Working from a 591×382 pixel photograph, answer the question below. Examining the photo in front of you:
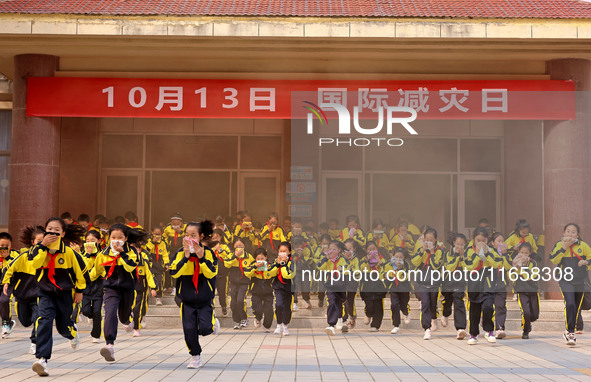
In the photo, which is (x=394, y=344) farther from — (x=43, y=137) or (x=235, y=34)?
(x=43, y=137)

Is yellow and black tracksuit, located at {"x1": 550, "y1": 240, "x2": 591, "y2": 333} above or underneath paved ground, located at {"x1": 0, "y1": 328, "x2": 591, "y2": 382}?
above

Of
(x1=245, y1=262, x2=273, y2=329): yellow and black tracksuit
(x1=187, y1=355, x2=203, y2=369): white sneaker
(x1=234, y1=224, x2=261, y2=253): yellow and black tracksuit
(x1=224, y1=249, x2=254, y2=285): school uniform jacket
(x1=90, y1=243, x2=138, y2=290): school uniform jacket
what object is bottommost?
(x1=187, y1=355, x2=203, y2=369): white sneaker

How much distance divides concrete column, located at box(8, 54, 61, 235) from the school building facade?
0.03 meters

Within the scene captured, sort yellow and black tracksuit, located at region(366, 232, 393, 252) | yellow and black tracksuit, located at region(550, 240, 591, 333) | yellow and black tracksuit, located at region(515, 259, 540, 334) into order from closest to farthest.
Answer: yellow and black tracksuit, located at region(550, 240, 591, 333) < yellow and black tracksuit, located at region(515, 259, 540, 334) < yellow and black tracksuit, located at region(366, 232, 393, 252)

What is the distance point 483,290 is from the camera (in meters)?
14.0

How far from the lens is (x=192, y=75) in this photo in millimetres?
18672

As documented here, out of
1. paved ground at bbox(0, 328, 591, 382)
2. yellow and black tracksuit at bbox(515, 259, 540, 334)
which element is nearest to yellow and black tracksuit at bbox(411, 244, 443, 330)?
paved ground at bbox(0, 328, 591, 382)

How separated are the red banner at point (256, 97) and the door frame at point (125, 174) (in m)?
5.15

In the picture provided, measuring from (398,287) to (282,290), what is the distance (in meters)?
2.39

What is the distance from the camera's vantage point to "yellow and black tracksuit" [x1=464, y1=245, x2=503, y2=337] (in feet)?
45.8

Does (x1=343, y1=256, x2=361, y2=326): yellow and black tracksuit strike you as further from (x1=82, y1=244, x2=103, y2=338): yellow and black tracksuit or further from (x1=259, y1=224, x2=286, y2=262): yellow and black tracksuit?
(x1=82, y1=244, x2=103, y2=338): yellow and black tracksuit

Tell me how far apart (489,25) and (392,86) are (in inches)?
99.1

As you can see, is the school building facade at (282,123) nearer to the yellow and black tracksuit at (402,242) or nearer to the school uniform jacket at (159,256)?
the school uniform jacket at (159,256)

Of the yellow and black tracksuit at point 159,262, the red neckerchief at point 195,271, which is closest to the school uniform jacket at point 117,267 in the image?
the red neckerchief at point 195,271
